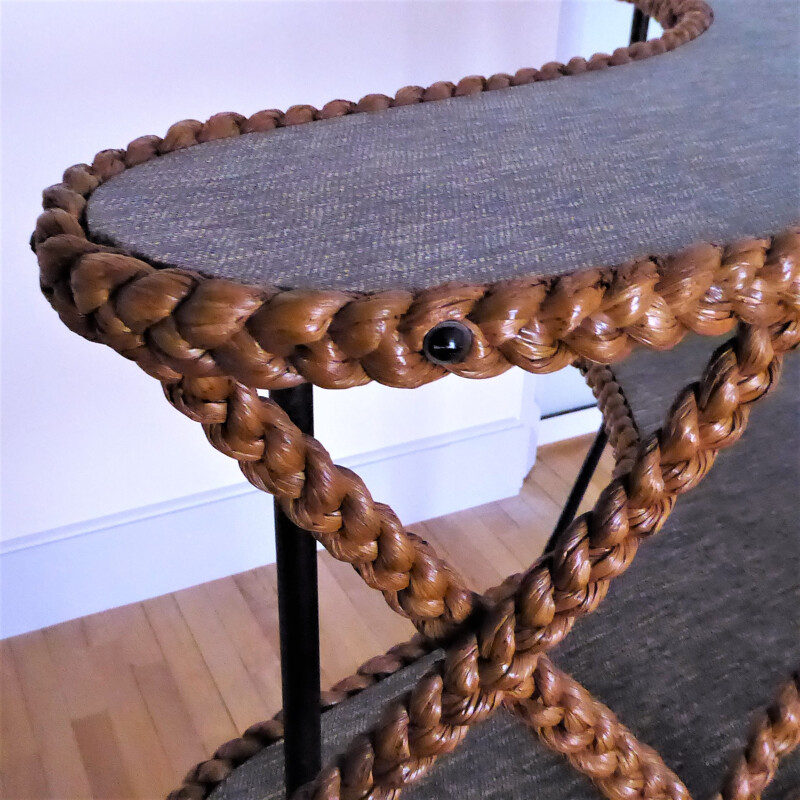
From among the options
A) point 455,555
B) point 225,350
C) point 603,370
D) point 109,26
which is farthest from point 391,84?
point 225,350

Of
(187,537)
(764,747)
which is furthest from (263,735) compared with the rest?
(187,537)

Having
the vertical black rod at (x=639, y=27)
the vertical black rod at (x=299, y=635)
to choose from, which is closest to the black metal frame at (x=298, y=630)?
the vertical black rod at (x=299, y=635)

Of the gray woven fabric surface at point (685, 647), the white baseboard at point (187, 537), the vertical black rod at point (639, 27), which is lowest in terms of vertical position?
the white baseboard at point (187, 537)

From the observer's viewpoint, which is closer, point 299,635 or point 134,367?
point 299,635

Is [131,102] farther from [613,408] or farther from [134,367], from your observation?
[613,408]

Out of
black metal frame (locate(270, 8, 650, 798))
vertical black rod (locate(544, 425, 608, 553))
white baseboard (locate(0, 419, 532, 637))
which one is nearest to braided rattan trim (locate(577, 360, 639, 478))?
vertical black rod (locate(544, 425, 608, 553))

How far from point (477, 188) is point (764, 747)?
0.41 metres

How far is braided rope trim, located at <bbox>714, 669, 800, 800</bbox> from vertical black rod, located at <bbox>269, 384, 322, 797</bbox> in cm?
28

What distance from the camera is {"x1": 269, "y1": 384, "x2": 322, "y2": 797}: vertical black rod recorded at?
44 cm

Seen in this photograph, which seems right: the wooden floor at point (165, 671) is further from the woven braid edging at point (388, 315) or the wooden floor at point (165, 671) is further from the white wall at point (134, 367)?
the woven braid edging at point (388, 315)

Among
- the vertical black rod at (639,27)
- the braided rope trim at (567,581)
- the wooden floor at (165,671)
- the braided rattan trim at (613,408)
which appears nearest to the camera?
the braided rope trim at (567,581)

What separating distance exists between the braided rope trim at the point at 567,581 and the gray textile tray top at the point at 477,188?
8 centimetres

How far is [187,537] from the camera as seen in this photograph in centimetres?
159

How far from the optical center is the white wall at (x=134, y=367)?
1192 millimetres
